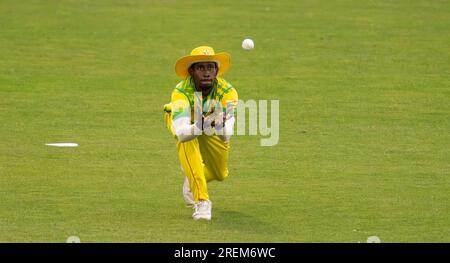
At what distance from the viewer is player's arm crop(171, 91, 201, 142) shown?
11352 mm

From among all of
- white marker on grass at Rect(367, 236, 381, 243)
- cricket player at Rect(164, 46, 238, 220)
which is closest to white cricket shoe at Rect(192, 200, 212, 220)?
cricket player at Rect(164, 46, 238, 220)

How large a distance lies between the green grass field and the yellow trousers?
33 centimetres

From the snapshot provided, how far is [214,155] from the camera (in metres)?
12.1

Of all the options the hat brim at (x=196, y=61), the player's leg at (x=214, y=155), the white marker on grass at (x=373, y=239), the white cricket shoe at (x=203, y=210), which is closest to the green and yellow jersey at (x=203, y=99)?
the hat brim at (x=196, y=61)

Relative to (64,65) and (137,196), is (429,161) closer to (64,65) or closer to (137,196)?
(137,196)

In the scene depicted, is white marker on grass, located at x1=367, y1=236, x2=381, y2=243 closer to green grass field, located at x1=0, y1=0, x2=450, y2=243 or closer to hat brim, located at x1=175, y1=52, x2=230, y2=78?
green grass field, located at x1=0, y1=0, x2=450, y2=243

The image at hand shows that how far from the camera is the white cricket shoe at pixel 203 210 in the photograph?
37.7 ft

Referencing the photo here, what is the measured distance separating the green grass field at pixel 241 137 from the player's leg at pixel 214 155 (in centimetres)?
36

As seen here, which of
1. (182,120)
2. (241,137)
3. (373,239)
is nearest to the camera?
(373,239)

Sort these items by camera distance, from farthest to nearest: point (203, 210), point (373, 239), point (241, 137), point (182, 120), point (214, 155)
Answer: point (241, 137) < point (214, 155) < point (203, 210) < point (182, 120) < point (373, 239)

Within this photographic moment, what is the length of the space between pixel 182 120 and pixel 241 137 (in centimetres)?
510

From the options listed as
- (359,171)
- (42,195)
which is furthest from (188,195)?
(359,171)

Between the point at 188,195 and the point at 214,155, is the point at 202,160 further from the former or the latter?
the point at 188,195

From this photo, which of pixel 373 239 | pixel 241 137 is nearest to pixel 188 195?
pixel 373 239
